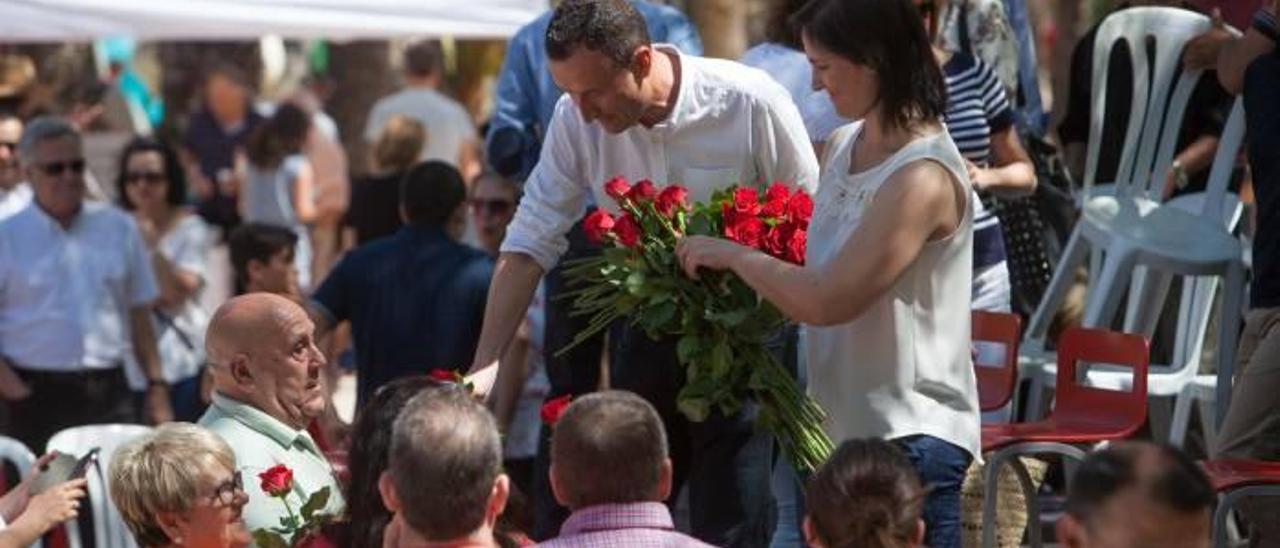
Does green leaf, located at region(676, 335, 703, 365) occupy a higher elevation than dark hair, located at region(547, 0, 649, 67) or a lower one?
lower

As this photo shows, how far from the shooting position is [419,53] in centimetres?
1570

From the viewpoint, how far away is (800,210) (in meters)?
5.68

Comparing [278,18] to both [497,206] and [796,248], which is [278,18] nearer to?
[497,206]

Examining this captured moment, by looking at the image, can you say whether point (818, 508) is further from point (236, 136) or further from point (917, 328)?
point (236, 136)

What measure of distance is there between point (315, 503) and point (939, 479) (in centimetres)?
133

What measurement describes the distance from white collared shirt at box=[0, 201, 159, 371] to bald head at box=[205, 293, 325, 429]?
403 cm

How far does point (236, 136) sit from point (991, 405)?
13.5 meters

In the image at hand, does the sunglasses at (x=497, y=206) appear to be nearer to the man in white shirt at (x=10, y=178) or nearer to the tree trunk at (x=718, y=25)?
the man in white shirt at (x=10, y=178)

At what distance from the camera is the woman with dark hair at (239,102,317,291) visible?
49.5ft

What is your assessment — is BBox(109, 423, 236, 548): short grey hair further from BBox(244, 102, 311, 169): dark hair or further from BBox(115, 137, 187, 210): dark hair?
BBox(244, 102, 311, 169): dark hair

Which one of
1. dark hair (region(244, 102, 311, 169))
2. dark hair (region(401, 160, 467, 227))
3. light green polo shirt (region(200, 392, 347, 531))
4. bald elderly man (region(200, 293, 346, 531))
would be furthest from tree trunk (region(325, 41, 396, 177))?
light green polo shirt (region(200, 392, 347, 531))

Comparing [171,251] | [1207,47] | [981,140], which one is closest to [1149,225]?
[1207,47]

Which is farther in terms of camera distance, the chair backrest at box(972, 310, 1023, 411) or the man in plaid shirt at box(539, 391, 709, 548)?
the chair backrest at box(972, 310, 1023, 411)

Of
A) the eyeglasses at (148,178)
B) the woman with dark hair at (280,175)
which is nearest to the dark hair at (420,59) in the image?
the woman with dark hair at (280,175)
